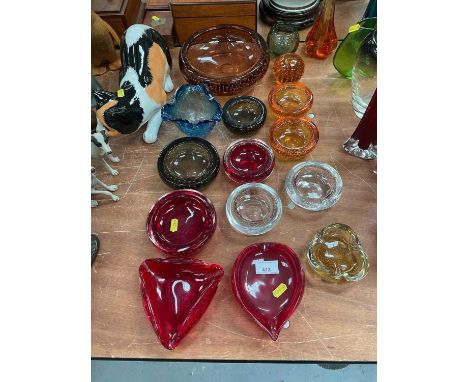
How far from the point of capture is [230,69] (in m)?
1.04

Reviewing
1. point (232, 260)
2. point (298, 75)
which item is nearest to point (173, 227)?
point (232, 260)

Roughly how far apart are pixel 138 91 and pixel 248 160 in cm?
29

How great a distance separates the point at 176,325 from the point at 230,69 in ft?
2.20

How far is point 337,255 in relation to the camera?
0.77 meters

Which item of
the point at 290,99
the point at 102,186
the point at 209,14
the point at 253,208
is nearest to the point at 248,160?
the point at 253,208

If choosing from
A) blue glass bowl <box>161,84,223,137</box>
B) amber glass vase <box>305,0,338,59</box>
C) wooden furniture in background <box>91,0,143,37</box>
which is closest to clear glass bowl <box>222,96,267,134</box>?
blue glass bowl <box>161,84,223,137</box>

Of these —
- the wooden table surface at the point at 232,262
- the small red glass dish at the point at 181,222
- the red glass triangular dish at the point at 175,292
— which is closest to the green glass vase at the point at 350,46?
the wooden table surface at the point at 232,262

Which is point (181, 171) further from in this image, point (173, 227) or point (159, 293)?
point (159, 293)

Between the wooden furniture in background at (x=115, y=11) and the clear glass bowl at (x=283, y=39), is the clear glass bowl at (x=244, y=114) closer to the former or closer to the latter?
the clear glass bowl at (x=283, y=39)

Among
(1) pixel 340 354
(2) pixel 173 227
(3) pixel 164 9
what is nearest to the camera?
(1) pixel 340 354

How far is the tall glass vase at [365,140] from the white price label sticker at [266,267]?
0.33 metres

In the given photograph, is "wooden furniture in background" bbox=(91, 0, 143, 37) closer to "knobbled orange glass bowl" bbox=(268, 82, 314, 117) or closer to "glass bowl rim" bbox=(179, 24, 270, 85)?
"glass bowl rim" bbox=(179, 24, 270, 85)

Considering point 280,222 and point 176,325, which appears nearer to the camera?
point 176,325

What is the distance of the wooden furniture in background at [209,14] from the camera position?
1016 mm
